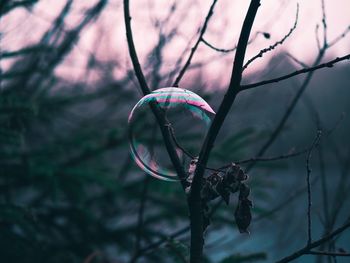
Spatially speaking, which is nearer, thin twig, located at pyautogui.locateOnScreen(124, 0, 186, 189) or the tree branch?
the tree branch

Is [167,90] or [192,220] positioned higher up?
[167,90]

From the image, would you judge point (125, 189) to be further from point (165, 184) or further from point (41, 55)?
point (41, 55)

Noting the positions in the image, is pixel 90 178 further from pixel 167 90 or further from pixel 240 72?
pixel 240 72

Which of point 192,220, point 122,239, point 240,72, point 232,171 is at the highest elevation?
point 122,239

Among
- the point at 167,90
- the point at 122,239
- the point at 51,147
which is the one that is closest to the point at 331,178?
the point at 122,239

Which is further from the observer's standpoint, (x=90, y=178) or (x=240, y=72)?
(x=90, y=178)

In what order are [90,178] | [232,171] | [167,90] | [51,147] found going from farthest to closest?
[51,147], [90,178], [167,90], [232,171]

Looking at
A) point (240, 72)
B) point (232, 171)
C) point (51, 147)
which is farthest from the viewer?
point (51, 147)

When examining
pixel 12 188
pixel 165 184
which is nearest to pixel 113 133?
pixel 165 184

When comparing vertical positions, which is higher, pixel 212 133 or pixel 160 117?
pixel 160 117

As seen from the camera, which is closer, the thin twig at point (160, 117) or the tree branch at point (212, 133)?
the tree branch at point (212, 133)

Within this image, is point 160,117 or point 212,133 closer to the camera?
point 212,133
